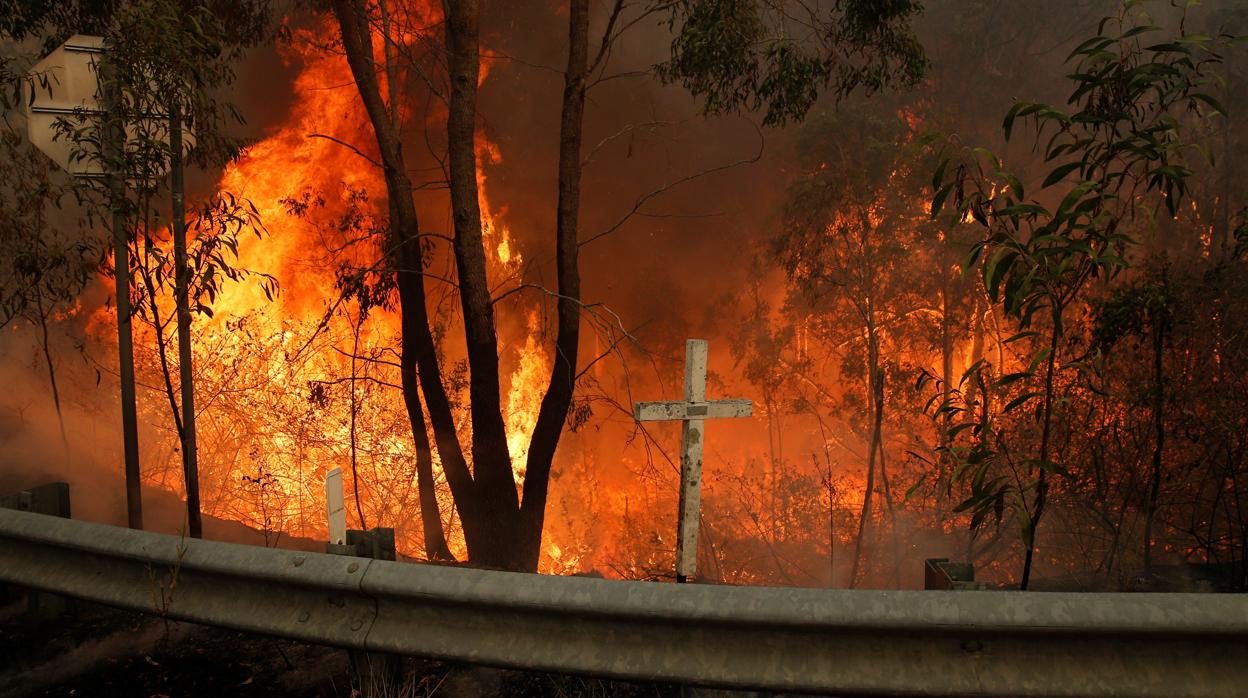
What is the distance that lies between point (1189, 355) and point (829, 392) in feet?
45.2

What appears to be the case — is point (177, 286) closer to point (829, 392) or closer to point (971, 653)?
point (971, 653)

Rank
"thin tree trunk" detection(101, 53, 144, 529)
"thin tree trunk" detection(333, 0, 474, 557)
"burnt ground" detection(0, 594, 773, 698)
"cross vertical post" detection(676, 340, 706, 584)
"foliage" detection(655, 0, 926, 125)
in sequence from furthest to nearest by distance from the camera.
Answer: "foliage" detection(655, 0, 926, 125) → "thin tree trunk" detection(333, 0, 474, 557) → "thin tree trunk" detection(101, 53, 144, 529) → "cross vertical post" detection(676, 340, 706, 584) → "burnt ground" detection(0, 594, 773, 698)

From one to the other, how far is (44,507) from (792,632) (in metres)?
3.46

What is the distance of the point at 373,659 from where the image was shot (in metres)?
3.22

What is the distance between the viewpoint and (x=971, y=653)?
9.25ft

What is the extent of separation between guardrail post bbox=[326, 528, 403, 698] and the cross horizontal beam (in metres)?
1.71

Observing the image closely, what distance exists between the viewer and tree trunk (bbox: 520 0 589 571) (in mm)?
8422

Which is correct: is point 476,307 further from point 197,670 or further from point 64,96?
point 197,670

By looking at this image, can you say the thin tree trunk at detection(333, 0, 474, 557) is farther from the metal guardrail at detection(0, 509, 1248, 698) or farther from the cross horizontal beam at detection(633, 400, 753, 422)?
the metal guardrail at detection(0, 509, 1248, 698)

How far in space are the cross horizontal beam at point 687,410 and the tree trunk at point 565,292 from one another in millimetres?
3090

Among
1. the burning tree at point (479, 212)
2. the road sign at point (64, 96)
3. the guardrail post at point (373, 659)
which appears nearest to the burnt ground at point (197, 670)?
the guardrail post at point (373, 659)

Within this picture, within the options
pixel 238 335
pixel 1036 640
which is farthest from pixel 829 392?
pixel 1036 640

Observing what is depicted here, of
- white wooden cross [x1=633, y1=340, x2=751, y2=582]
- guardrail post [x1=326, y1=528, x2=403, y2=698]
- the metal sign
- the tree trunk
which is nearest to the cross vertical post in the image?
white wooden cross [x1=633, y1=340, x2=751, y2=582]

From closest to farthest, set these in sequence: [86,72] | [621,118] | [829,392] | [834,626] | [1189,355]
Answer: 1. [834,626]
2. [86,72]
3. [1189,355]
4. [621,118]
5. [829,392]
